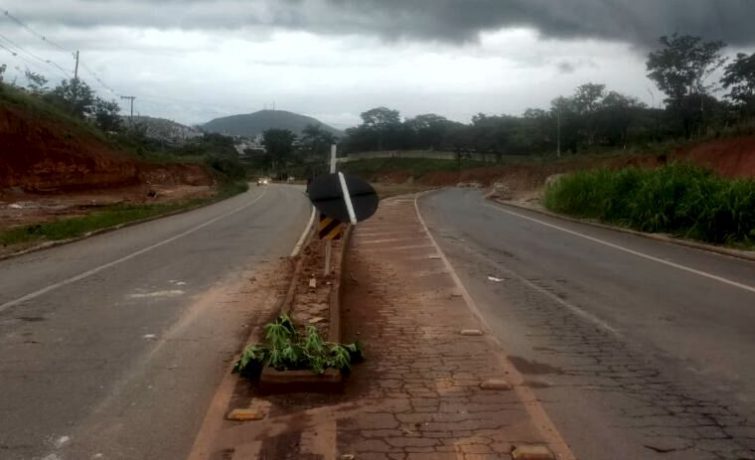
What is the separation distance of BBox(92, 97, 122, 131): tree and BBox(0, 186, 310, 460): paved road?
66.0 meters

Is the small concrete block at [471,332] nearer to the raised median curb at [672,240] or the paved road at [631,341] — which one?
the paved road at [631,341]

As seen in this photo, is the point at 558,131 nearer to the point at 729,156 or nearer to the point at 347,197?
the point at 729,156

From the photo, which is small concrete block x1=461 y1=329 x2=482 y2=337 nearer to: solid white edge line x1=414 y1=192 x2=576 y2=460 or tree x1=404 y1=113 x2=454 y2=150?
solid white edge line x1=414 y1=192 x2=576 y2=460

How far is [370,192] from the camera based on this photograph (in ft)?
37.6

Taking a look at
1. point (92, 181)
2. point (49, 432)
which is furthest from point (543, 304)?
point (92, 181)

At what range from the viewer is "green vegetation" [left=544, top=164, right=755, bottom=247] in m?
21.9

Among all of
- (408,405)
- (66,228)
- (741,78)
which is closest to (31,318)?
(408,405)

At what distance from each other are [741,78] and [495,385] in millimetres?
65689

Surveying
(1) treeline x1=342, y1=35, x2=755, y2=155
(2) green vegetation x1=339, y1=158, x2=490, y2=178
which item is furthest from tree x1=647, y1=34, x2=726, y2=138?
(2) green vegetation x1=339, y1=158, x2=490, y2=178

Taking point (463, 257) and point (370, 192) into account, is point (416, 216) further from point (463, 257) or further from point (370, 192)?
point (370, 192)

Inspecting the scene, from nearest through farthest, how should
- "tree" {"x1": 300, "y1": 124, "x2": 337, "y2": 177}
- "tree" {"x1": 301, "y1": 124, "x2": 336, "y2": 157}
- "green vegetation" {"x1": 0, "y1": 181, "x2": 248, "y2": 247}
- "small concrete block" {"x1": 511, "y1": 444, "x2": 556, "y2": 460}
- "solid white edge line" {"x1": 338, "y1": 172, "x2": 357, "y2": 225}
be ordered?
"small concrete block" {"x1": 511, "y1": 444, "x2": 556, "y2": 460}, "solid white edge line" {"x1": 338, "y1": 172, "x2": 357, "y2": 225}, "green vegetation" {"x1": 0, "y1": 181, "x2": 248, "y2": 247}, "tree" {"x1": 300, "y1": 124, "x2": 337, "y2": 177}, "tree" {"x1": 301, "y1": 124, "x2": 336, "y2": 157}

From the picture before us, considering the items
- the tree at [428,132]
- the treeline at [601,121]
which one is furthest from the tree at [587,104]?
the tree at [428,132]

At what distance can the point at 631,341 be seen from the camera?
8.73 metres

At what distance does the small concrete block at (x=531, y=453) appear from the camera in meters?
5.22
